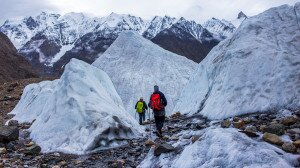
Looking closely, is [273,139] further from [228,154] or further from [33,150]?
[33,150]

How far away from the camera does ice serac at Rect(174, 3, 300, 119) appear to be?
13148mm

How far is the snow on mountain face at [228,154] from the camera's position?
7.26 meters

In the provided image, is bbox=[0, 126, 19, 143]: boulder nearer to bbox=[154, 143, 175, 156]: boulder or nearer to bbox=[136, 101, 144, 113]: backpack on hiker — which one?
Answer: bbox=[154, 143, 175, 156]: boulder

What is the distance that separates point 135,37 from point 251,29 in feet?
79.0

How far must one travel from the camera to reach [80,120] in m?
14.4

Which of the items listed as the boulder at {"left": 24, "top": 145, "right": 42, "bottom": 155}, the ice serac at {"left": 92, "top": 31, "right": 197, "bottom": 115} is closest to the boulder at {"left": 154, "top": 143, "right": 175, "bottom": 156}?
the boulder at {"left": 24, "top": 145, "right": 42, "bottom": 155}

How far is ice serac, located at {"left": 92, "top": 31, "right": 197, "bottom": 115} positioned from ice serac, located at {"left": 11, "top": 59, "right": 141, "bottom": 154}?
18.0 meters

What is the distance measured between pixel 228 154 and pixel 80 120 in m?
7.57

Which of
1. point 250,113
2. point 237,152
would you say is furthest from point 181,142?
point 250,113

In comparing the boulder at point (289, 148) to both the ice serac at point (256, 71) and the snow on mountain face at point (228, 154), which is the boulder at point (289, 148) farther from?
the ice serac at point (256, 71)

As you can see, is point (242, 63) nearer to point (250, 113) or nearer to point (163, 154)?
point (250, 113)

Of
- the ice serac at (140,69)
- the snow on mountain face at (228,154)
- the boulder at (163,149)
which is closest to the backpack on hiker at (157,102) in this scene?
the boulder at (163,149)

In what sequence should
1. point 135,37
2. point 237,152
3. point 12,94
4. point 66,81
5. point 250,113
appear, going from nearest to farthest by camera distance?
point 237,152 → point 250,113 → point 66,81 → point 12,94 → point 135,37

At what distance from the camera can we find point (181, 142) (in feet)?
33.7
